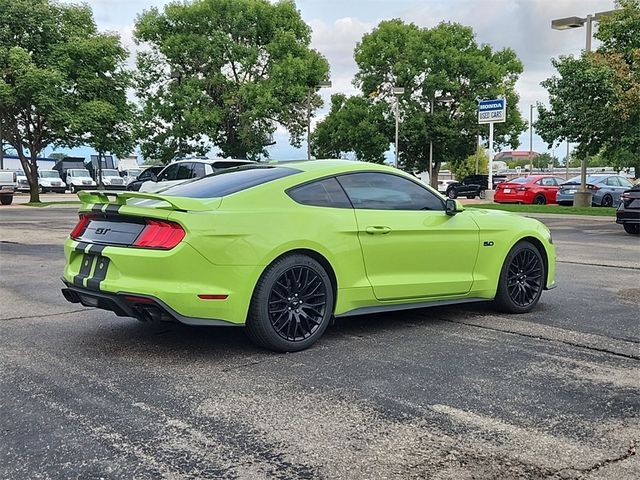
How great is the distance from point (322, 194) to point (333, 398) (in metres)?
1.89

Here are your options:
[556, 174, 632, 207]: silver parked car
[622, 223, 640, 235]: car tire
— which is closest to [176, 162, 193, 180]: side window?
[622, 223, 640, 235]: car tire

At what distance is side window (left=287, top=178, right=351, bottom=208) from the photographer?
5.20m

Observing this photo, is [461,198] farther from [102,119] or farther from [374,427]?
[374,427]

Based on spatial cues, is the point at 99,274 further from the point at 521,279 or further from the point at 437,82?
the point at 437,82

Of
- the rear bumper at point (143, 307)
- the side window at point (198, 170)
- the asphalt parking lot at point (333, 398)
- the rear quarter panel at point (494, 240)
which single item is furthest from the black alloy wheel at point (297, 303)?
the side window at point (198, 170)

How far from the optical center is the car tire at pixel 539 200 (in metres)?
29.4

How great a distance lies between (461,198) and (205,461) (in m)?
41.4

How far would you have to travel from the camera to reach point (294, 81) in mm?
36938

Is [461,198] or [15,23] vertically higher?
[15,23]

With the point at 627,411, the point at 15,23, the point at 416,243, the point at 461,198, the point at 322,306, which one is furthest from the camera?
the point at 461,198

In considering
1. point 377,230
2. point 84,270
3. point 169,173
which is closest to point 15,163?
point 169,173

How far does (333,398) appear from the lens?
13.1ft

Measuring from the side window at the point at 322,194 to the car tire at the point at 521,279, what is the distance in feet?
6.34

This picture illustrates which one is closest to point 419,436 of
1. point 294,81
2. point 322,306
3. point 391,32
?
point 322,306
